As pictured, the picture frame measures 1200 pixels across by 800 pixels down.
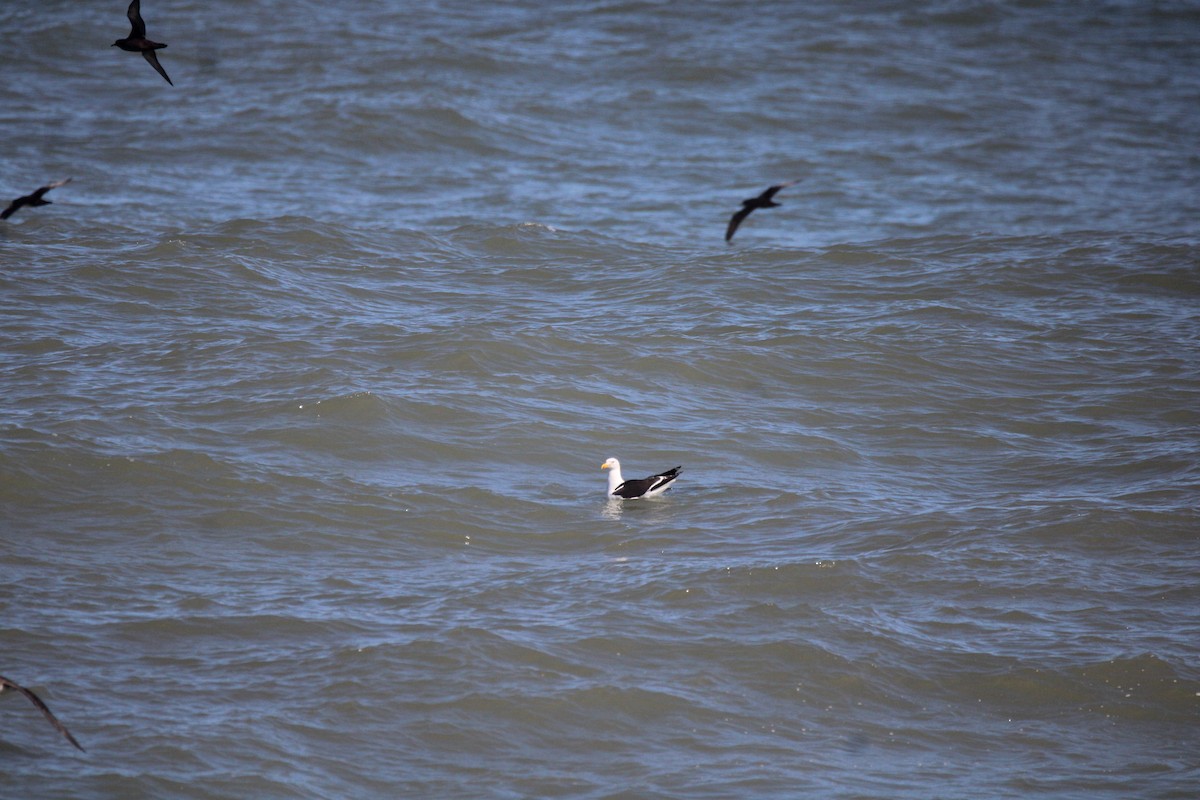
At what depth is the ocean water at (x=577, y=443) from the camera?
23.8 ft

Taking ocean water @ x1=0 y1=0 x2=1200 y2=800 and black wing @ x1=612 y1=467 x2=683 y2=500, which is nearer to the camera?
ocean water @ x1=0 y1=0 x2=1200 y2=800

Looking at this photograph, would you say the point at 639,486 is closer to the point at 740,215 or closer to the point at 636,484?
the point at 636,484

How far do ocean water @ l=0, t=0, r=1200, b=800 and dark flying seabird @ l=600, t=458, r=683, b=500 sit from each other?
20 centimetres

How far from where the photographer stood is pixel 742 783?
6.79 metres

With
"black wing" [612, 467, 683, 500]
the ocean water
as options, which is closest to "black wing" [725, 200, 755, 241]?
"black wing" [612, 467, 683, 500]

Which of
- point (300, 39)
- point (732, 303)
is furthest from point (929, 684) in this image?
point (300, 39)

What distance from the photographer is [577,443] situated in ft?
38.3

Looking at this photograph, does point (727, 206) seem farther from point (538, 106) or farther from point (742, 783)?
point (742, 783)

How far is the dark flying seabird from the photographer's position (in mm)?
10281

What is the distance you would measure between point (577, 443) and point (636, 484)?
60.6 inches

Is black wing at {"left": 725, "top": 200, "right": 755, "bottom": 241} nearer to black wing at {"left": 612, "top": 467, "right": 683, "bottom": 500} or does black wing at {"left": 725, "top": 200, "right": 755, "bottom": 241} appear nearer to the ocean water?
black wing at {"left": 612, "top": 467, "right": 683, "bottom": 500}

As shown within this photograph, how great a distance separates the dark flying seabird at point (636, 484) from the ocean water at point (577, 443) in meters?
0.20

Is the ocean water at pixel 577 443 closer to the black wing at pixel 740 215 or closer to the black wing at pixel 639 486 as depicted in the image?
the black wing at pixel 639 486

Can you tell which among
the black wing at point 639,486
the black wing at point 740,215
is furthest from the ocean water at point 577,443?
the black wing at point 740,215
